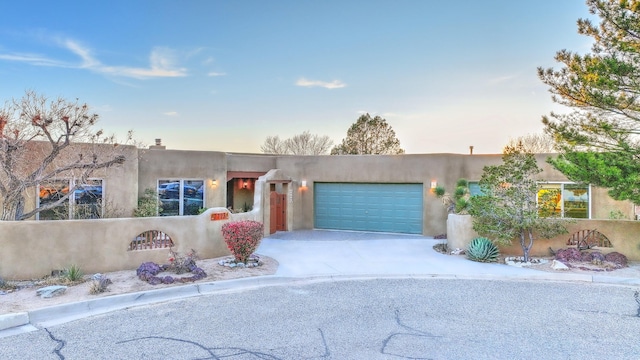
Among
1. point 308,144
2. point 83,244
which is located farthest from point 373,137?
point 83,244

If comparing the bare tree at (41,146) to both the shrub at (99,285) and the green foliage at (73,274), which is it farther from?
the shrub at (99,285)

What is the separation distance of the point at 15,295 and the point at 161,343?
12.5 ft

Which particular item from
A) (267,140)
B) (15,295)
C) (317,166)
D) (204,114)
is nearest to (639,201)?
(317,166)

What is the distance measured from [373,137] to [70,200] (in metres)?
21.2

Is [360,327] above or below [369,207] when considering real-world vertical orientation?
below

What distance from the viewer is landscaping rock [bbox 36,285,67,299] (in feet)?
21.2

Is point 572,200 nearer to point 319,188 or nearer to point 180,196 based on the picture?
point 319,188

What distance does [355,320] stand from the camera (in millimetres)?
5781

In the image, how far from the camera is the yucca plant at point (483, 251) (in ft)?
32.8

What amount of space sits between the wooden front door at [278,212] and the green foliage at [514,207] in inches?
320

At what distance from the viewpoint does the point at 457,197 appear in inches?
526

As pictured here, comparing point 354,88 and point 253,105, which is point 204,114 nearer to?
point 253,105

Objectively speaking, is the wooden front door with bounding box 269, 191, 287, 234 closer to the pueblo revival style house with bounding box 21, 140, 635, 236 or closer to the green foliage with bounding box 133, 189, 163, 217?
the pueblo revival style house with bounding box 21, 140, 635, 236

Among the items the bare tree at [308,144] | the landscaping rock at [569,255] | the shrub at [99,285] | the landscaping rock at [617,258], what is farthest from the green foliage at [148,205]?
the bare tree at [308,144]
